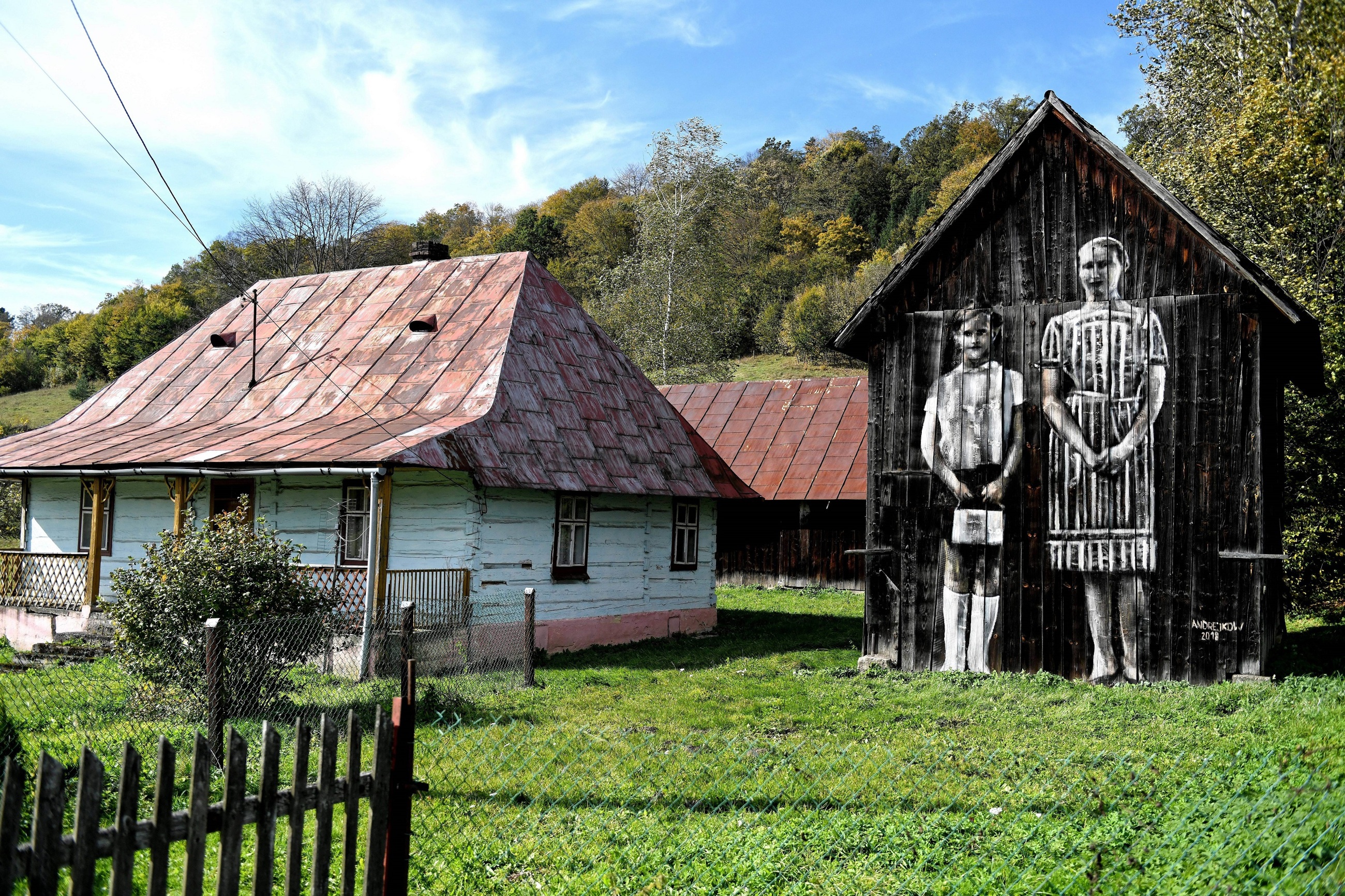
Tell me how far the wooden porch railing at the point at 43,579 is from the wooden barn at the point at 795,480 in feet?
44.2

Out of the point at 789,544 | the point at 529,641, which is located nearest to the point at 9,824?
the point at 529,641

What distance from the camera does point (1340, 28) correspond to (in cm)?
2184

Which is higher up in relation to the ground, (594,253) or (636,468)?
(594,253)

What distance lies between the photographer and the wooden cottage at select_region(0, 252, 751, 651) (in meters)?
15.7

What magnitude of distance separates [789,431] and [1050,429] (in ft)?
48.0

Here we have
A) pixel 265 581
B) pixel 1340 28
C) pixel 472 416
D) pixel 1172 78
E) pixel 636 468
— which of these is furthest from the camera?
pixel 1172 78

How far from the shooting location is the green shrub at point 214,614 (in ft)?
33.1

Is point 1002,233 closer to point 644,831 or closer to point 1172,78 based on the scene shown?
point 644,831

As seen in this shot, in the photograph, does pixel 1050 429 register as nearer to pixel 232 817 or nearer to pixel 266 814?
pixel 266 814

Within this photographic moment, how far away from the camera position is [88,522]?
19.9 metres

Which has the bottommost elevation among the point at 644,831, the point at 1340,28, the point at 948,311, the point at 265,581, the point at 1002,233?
the point at 644,831

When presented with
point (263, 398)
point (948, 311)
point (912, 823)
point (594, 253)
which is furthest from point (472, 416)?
point (594, 253)

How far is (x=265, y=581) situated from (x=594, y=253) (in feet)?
177

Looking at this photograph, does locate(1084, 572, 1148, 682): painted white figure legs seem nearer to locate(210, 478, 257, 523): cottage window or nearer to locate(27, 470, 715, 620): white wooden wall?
locate(27, 470, 715, 620): white wooden wall
